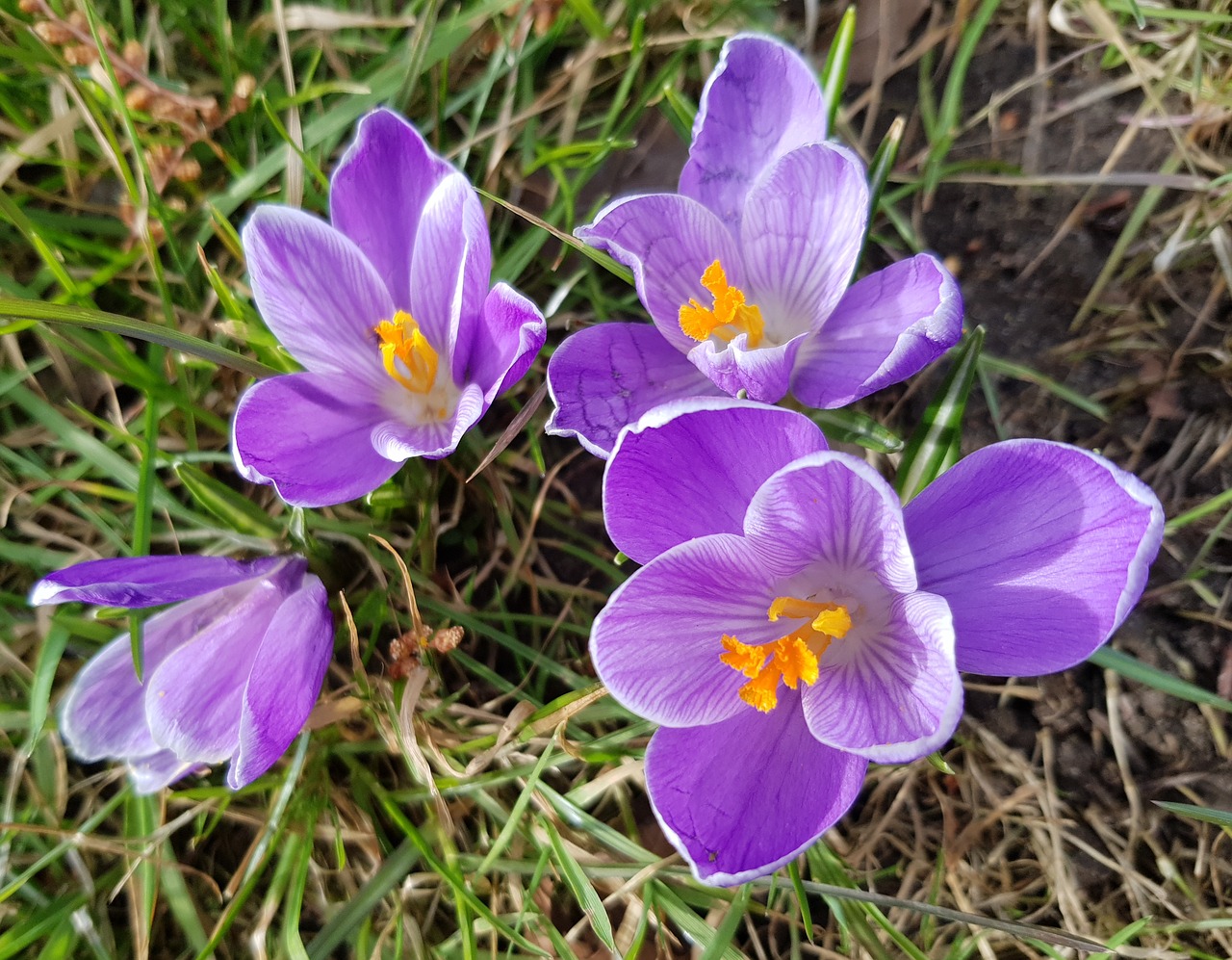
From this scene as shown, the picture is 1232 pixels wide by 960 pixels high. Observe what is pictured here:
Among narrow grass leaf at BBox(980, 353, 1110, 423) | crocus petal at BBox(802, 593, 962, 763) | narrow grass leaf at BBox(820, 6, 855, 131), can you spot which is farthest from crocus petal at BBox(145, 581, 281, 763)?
narrow grass leaf at BBox(980, 353, 1110, 423)

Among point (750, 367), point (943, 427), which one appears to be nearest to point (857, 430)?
point (943, 427)

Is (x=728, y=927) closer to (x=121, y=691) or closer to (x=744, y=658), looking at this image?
(x=744, y=658)

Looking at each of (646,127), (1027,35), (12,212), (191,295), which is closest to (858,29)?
(1027,35)

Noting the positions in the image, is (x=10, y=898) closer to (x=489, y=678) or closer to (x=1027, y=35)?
(x=489, y=678)

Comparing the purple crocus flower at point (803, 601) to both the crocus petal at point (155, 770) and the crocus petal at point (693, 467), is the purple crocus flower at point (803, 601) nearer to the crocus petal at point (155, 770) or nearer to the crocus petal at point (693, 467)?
the crocus petal at point (693, 467)

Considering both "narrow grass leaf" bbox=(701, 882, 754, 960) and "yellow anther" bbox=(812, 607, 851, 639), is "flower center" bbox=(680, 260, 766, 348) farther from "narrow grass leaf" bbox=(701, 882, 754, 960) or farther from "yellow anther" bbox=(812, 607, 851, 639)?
"narrow grass leaf" bbox=(701, 882, 754, 960)

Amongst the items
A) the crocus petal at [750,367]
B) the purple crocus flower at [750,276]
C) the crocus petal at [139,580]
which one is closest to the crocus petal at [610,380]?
the purple crocus flower at [750,276]

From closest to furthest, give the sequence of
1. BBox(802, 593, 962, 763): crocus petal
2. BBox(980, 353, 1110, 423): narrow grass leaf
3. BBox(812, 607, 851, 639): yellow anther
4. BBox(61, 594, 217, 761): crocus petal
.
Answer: BBox(802, 593, 962, 763): crocus petal
BBox(812, 607, 851, 639): yellow anther
BBox(61, 594, 217, 761): crocus petal
BBox(980, 353, 1110, 423): narrow grass leaf
